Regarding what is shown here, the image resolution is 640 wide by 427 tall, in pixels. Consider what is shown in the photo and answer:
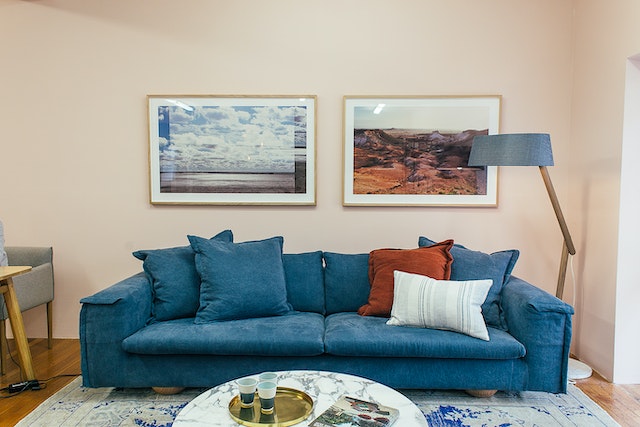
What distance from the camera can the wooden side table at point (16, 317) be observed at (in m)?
2.94

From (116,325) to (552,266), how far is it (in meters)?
3.07

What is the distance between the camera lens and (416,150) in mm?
3820

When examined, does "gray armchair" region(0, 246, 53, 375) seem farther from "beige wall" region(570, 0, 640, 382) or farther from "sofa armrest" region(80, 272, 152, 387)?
"beige wall" region(570, 0, 640, 382)

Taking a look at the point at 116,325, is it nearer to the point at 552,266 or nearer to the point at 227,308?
the point at 227,308

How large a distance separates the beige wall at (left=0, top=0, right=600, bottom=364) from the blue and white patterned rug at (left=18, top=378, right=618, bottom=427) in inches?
46.8

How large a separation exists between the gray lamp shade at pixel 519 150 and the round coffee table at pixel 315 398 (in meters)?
1.71

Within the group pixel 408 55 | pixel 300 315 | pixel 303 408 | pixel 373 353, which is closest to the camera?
pixel 303 408

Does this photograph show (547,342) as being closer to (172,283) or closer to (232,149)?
(172,283)

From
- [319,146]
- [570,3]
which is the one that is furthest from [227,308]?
[570,3]

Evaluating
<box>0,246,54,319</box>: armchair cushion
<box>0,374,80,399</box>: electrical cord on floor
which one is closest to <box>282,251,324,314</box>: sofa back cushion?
<box>0,374,80,399</box>: electrical cord on floor

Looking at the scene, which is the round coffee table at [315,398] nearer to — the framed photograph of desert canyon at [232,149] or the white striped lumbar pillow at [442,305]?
the white striped lumbar pillow at [442,305]

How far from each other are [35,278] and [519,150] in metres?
3.39

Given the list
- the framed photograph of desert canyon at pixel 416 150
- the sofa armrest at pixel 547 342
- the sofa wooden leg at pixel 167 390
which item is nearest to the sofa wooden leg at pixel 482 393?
the sofa armrest at pixel 547 342

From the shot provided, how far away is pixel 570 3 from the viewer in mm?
3736
